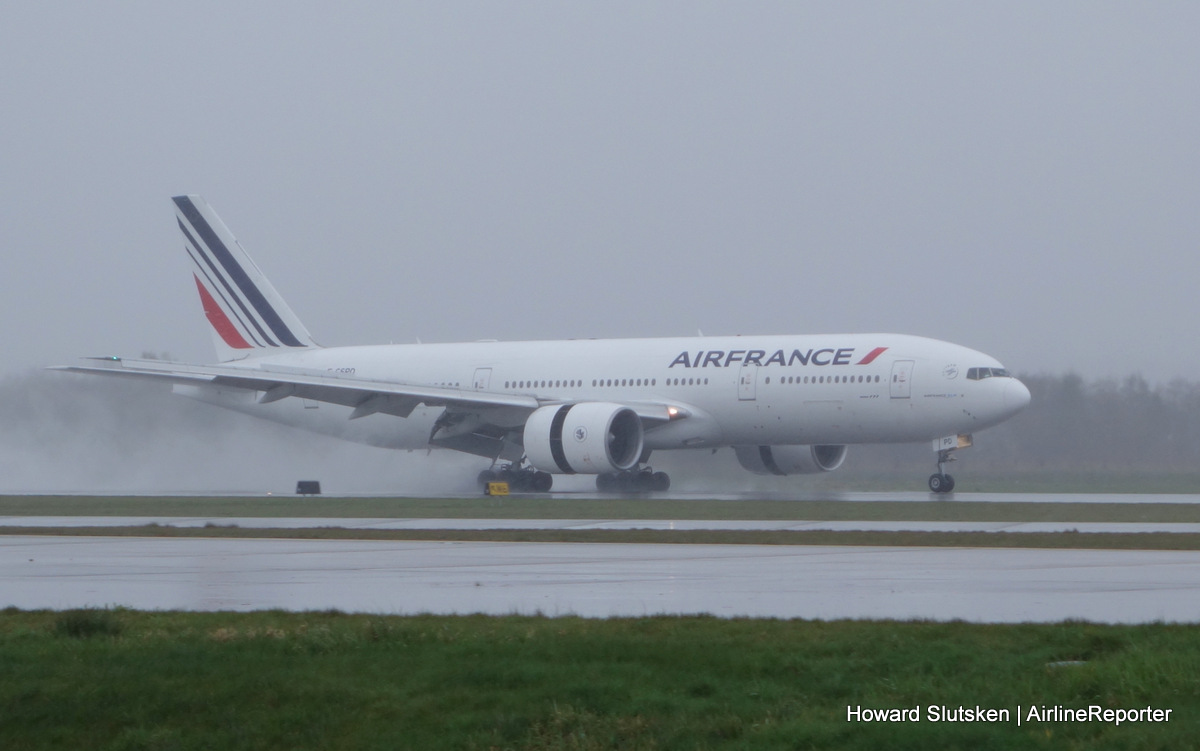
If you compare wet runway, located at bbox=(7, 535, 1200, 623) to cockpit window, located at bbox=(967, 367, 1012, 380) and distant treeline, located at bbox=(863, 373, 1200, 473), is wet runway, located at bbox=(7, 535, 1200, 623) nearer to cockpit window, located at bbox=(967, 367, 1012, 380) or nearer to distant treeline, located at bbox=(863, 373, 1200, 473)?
cockpit window, located at bbox=(967, 367, 1012, 380)

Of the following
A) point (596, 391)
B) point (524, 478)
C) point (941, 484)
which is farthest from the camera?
point (596, 391)

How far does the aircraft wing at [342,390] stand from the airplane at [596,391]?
53mm

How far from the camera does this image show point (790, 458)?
38781 mm

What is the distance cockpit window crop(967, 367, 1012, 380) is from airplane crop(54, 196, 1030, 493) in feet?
0.11

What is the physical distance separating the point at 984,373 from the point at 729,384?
632 centimetres

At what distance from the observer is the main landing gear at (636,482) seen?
3762 centimetres

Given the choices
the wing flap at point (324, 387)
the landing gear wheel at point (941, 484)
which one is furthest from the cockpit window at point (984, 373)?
the wing flap at point (324, 387)

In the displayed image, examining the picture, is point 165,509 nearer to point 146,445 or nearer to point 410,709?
point 146,445

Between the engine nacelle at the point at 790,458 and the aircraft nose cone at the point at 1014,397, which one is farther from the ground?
the aircraft nose cone at the point at 1014,397

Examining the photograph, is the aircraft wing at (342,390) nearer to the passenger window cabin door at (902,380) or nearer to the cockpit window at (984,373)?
the passenger window cabin door at (902,380)

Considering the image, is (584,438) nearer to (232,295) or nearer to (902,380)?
(902,380)

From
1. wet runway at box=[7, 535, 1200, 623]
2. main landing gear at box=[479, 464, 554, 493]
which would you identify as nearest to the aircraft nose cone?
main landing gear at box=[479, 464, 554, 493]

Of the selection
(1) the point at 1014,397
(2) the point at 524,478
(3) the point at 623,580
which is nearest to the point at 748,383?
(1) the point at 1014,397

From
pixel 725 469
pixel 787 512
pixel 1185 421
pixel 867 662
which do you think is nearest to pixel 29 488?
pixel 725 469
